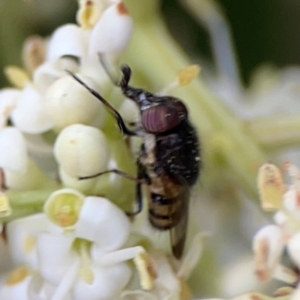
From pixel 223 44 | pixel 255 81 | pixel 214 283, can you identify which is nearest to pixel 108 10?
pixel 214 283

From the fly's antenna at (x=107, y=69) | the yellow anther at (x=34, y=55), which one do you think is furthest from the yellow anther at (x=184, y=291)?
the yellow anther at (x=34, y=55)

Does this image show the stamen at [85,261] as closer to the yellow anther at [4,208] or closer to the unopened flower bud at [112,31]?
the yellow anther at [4,208]

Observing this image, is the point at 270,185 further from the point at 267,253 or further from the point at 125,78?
the point at 125,78

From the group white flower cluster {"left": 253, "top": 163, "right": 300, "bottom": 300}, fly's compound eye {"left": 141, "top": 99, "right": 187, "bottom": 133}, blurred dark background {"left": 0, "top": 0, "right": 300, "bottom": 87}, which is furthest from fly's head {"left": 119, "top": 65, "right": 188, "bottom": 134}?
blurred dark background {"left": 0, "top": 0, "right": 300, "bottom": 87}

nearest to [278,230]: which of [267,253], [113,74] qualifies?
[267,253]

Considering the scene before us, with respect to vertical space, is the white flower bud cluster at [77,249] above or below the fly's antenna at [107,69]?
below

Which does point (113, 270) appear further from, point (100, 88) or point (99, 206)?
point (100, 88)
